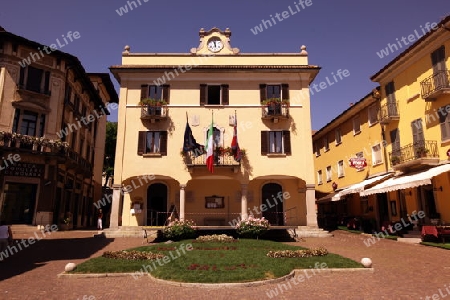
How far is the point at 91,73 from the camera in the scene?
41.1 meters

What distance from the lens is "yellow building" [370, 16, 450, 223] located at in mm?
20141

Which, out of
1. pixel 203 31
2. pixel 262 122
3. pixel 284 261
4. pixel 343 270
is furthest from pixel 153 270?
pixel 203 31

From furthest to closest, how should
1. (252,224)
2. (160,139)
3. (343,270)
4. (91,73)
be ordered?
(91,73)
(160,139)
(252,224)
(343,270)

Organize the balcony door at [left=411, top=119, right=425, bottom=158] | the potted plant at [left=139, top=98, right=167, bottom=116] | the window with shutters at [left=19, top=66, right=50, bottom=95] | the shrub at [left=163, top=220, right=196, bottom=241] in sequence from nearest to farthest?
the shrub at [left=163, top=220, right=196, bottom=241]
the balcony door at [left=411, top=119, right=425, bottom=158]
the potted plant at [left=139, top=98, right=167, bottom=116]
the window with shutters at [left=19, top=66, right=50, bottom=95]

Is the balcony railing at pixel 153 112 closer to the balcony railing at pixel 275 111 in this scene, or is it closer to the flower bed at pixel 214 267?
the balcony railing at pixel 275 111

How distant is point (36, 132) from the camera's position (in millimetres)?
26969

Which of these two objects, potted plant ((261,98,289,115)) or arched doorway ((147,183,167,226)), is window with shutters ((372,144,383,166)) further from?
arched doorway ((147,183,167,226))

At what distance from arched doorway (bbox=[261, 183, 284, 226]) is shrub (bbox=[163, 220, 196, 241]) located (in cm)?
756

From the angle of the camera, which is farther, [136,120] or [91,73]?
[91,73]

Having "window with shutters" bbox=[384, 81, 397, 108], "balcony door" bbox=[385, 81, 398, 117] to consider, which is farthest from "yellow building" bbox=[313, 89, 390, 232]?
"balcony door" bbox=[385, 81, 398, 117]

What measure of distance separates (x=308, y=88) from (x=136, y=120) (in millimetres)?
13040

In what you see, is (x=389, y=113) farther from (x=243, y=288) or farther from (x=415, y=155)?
(x=243, y=288)

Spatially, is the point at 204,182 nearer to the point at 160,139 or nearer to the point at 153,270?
the point at 160,139

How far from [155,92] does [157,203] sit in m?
8.27
